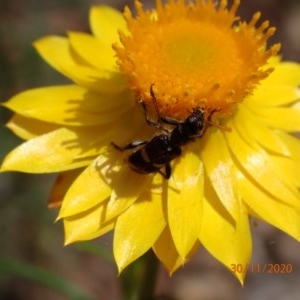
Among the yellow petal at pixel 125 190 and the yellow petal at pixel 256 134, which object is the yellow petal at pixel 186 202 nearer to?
the yellow petal at pixel 125 190

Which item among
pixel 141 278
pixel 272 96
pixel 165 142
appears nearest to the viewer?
pixel 165 142

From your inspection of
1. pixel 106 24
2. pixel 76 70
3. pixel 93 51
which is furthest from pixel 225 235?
pixel 106 24

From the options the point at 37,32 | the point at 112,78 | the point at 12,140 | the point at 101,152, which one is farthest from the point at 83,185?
the point at 37,32

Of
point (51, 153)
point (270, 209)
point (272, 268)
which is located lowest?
point (272, 268)

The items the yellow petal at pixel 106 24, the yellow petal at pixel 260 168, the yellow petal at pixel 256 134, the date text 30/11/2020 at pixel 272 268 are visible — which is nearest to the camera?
the yellow petal at pixel 260 168

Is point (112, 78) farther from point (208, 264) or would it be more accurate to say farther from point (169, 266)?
point (208, 264)

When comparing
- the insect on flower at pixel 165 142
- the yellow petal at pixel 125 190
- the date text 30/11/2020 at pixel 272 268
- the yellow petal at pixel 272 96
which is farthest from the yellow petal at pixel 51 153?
the date text 30/11/2020 at pixel 272 268

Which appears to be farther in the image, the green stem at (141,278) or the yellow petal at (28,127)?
the green stem at (141,278)

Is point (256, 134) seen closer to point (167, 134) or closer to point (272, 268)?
point (167, 134)
